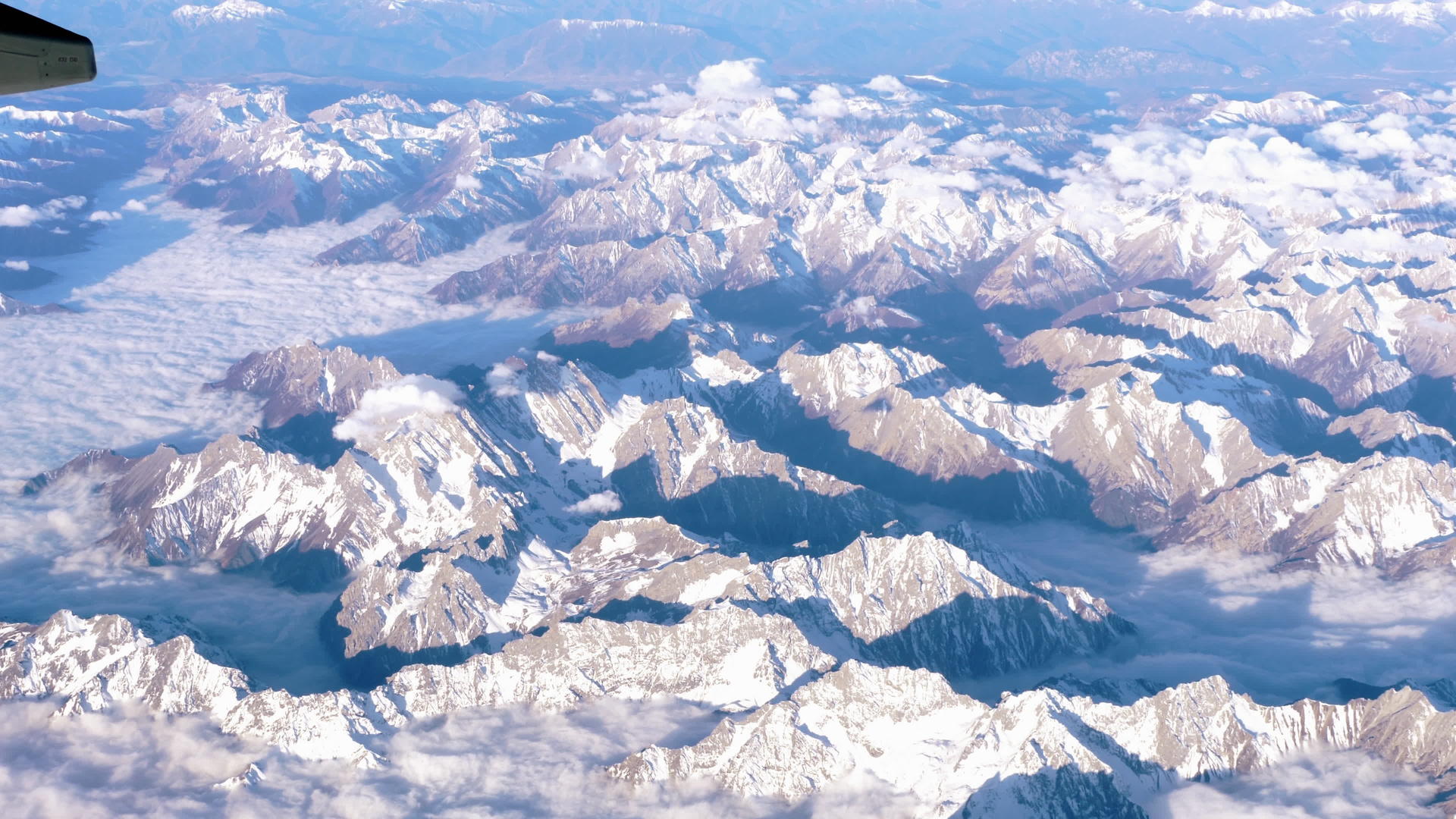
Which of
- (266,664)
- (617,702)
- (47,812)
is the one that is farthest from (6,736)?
(617,702)

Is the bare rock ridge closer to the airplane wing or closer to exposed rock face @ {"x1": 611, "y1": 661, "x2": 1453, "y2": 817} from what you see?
exposed rock face @ {"x1": 611, "y1": 661, "x2": 1453, "y2": 817}

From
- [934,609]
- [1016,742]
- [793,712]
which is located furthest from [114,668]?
[1016,742]

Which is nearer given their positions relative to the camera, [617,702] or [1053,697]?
[1053,697]

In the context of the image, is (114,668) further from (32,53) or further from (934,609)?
(32,53)

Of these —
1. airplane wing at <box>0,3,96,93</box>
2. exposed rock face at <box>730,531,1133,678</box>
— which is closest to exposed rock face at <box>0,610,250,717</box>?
exposed rock face at <box>730,531,1133,678</box>

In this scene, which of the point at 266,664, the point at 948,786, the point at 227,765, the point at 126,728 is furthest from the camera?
the point at 266,664

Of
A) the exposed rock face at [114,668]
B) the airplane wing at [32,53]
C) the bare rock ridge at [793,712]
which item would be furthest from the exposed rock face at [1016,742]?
the airplane wing at [32,53]

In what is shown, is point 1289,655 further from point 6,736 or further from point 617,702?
point 6,736

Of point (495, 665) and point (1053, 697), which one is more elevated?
point (1053, 697)
